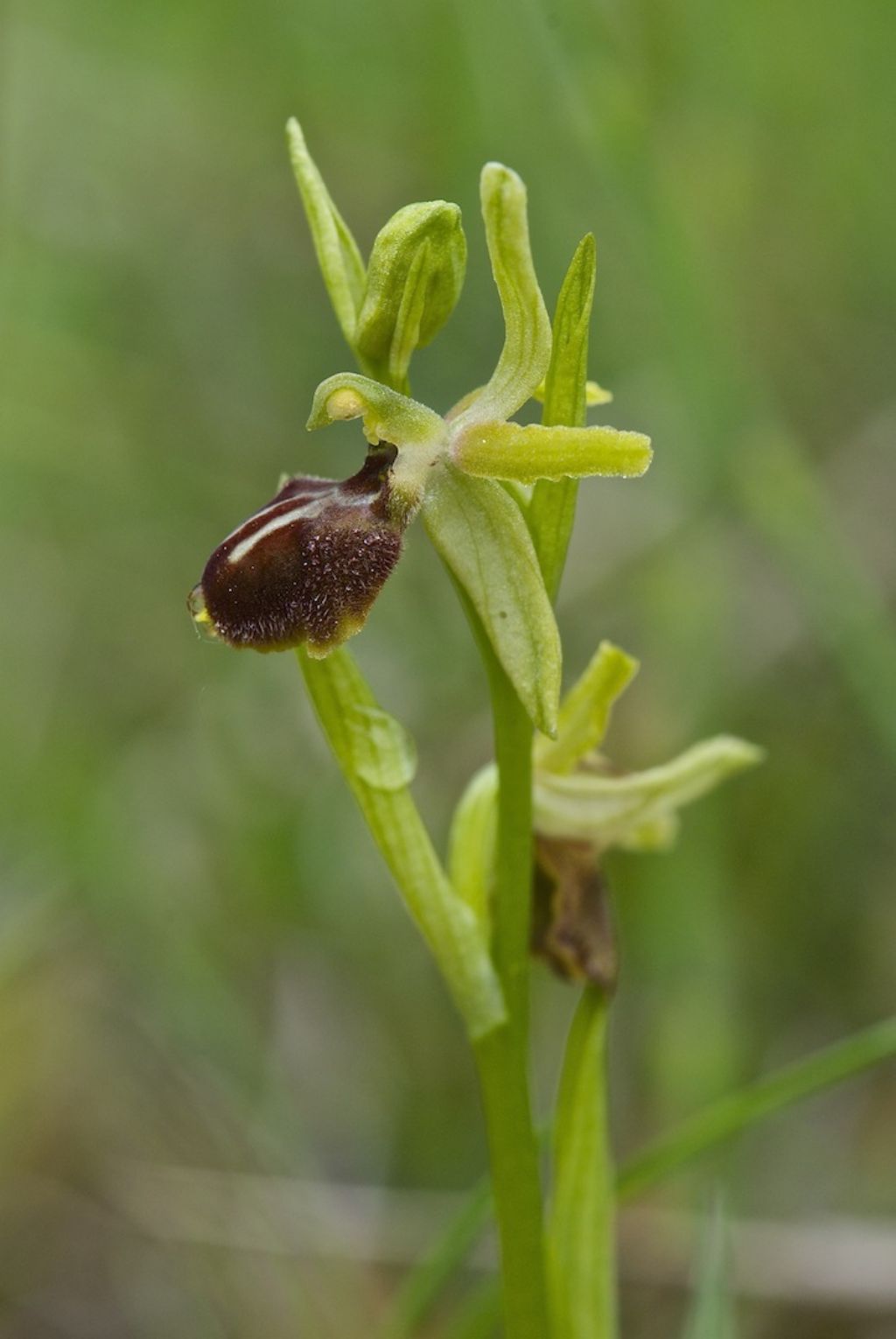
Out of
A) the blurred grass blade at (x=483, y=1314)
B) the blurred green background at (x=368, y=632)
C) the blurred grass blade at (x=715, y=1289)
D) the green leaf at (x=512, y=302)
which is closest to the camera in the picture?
the green leaf at (x=512, y=302)

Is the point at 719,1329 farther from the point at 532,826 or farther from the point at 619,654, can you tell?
the point at 619,654

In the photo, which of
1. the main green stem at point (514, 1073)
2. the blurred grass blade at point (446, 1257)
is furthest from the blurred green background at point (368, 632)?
the main green stem at point (514, 1073)

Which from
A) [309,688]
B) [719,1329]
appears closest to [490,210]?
[309,688]

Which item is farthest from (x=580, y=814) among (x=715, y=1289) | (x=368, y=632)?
(x=368, y=632)

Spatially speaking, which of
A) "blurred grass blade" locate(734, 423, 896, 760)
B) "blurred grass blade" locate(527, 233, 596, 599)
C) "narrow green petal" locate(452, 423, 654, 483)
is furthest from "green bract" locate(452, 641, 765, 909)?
"blurred grass blade" locate(734, 423, 896, 760)

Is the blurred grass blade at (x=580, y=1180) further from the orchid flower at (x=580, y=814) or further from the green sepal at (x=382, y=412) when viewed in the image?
the green sepal at (x=382, y=412)

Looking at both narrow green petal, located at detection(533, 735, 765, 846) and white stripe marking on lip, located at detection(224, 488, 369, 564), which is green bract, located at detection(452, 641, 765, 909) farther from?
white stripe marking on lip, located at detection(224, 488, 369, 564)
